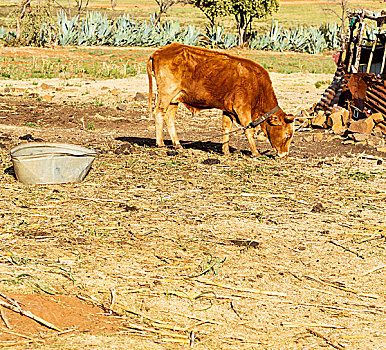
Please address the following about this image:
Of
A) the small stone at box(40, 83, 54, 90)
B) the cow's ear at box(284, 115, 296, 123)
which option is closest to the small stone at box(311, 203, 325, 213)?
the cow's ear at box(284, 115, 296, 123)

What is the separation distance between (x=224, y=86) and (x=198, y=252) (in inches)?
163

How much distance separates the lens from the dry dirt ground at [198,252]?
3729 mm

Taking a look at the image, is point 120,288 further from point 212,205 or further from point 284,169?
point 284,169

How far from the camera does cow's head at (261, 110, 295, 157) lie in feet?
28.1

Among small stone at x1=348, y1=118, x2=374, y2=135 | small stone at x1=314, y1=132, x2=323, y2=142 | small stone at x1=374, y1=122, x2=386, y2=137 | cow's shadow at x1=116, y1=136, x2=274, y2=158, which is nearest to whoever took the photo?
cow's shadow at x1=116, y1=136, x2=274, y2=158

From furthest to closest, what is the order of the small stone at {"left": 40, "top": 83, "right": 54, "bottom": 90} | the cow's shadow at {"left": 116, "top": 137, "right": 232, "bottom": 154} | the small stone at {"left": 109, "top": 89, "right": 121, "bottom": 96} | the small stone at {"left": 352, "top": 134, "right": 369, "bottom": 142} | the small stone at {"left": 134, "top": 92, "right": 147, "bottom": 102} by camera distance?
the small stone at {"left": 40, "top": 83, "right": 54, "bottom": 90}
the small stone at {"left": 109, "top": 89, "right": 121, "bottom": 96}
the small stone at {"left": 134, "top": 92, "right": 147, "bottom": 102}
the small stone at {"left": 352, "top": 134, "right": 369, "bottom": 142}
the cow's shadow at {"left": 116, "top": 137, "right": 232, "bottom": 154}

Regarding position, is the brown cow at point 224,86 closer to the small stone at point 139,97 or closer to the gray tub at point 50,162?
the gray tub at point 50,162

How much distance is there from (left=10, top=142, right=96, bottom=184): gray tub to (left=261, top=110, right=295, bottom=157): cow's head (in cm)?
299

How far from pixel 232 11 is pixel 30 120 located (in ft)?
93.7

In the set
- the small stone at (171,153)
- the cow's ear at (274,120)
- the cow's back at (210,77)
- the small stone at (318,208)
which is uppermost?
the cow's back at (210,77)

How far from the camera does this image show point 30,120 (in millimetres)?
12133

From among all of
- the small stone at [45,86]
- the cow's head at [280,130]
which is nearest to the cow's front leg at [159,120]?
the cow's head at [280,130]

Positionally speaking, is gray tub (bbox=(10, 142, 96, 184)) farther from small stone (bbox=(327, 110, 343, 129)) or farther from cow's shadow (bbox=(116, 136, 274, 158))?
small stone (bbox=(327, 110, 343, 129))

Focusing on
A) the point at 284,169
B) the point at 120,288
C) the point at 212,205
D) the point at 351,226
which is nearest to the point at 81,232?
the point at 120,288
